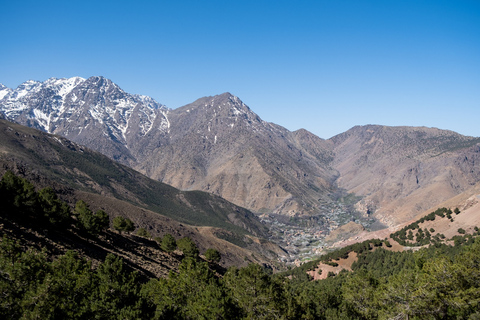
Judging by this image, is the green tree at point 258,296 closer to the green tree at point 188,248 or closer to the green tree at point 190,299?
the green tree at point 190,299

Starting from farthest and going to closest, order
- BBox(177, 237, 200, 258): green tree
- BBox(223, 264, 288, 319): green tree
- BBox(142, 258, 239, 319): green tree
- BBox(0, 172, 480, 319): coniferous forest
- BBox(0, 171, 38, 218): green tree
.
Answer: BBox(177, 237, 200, 258): green tree
BBox(0, 171, 38, 218): green tree
BBox(223, 264, 288, 319): green tree
BBox(142, 258, 239, 319): green tree
BBox(0, 172, 480, 319): coniferous forest

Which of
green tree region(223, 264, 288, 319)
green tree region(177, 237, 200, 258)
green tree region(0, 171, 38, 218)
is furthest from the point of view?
green tree region(177, 237, 200, 258)

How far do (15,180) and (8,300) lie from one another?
47.7 metres

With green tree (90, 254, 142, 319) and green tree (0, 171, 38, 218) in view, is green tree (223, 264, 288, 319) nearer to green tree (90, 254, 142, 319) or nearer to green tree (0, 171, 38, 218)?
green tree (90, 254, 142, 319)

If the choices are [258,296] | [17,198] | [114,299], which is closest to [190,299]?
[258,296]

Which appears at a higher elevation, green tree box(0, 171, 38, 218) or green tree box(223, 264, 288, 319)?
green tree box(0, 171, 38, 218)

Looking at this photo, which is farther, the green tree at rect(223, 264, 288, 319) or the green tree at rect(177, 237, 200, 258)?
the green tree at rect(177, 237, 200, 258)

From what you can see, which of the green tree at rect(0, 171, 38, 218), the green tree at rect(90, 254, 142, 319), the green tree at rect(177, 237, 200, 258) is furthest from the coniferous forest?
the green tree at rect(177, 237, 200, 258)

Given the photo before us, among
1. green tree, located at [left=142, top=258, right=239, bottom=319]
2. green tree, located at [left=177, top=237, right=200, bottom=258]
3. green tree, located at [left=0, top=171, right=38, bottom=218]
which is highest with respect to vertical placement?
green tree, located at [left=0, top=171, right=38, bottom=218]

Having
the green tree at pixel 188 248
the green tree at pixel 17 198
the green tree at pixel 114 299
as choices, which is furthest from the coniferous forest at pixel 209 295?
the green tree at pixel 188 248

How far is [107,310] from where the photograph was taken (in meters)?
30.7

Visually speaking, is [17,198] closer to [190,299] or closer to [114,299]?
[114,299]

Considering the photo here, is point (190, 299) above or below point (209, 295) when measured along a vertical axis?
below

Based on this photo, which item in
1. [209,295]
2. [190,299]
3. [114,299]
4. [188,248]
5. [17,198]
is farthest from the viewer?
[188,248]
